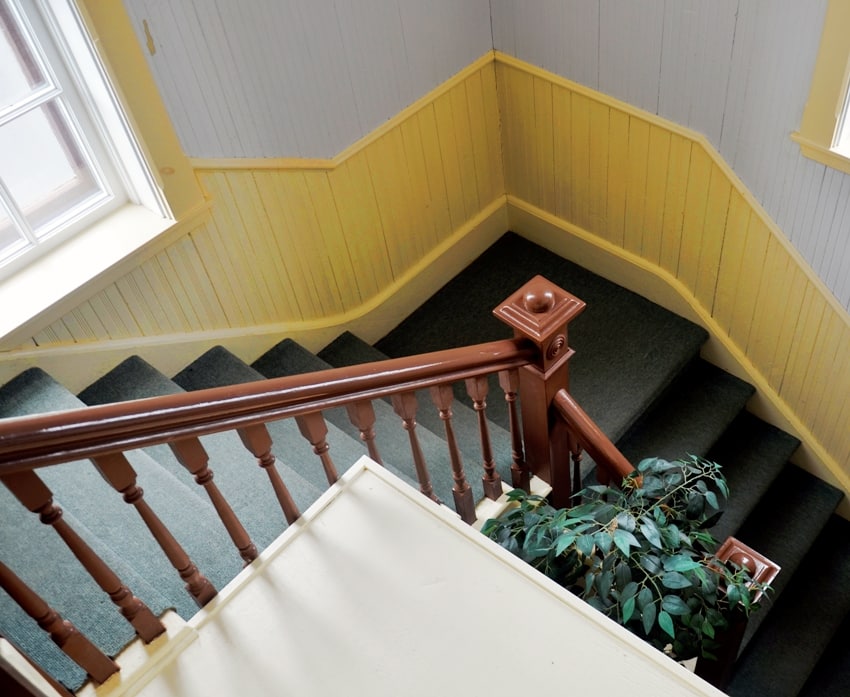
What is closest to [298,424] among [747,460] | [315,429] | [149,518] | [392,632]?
[315,429]

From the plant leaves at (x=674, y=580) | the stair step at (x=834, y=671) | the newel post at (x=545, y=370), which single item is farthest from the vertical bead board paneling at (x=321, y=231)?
the stair step at (x=834, y=671)

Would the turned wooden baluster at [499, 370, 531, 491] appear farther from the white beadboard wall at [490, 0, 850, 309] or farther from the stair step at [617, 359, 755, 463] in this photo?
the white beadboard wall at [490, 0, 850, 309]

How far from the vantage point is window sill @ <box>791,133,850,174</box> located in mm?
2615

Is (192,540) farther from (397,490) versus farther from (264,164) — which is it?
(264,164)

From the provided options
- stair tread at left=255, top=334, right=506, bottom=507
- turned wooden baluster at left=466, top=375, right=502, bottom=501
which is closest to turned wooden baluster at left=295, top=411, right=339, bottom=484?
turned wooden baluster at left=466, top=375, right=502, bottom=501

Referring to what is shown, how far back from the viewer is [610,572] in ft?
6.36

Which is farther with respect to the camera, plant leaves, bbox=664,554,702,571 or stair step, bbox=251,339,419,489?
stair step, bbox=251,339,419,489

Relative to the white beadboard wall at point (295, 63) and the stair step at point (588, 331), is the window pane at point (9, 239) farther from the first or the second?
the stair step at point (588, 331)

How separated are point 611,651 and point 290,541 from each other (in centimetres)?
80

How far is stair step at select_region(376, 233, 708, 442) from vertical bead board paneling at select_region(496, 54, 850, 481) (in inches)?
7.9

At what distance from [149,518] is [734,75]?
2.36 m

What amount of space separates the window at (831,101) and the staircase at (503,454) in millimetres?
1155

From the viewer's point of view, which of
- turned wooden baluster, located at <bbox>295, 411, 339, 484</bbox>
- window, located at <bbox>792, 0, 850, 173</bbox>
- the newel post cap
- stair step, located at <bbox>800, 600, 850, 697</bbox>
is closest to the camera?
turned wooden baluster, located at <bbox>295, 411, 339, 484</bbox>

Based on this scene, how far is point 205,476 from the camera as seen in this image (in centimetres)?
183
